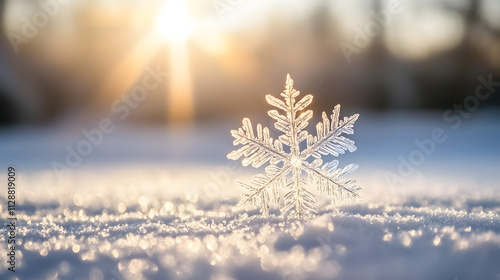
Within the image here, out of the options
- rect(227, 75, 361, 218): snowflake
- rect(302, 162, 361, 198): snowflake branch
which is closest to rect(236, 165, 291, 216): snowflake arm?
rect(227, 75, 361, 218): snowflake

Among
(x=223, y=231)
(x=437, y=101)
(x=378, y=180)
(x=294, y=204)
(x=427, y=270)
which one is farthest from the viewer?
(x=437, y=101)

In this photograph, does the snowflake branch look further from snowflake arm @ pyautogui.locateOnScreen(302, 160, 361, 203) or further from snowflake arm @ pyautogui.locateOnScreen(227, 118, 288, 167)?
snowflake arm @ pyautogui.locateOnScreen(227, 118, 288, 167)

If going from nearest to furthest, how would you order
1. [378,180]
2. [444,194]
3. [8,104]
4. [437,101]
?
[444,194] → [378,180] → [8,104] → [437,101]

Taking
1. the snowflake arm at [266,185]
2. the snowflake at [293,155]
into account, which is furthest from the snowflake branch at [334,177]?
the snowflake arm at [266,185]

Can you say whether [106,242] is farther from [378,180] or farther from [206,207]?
[378,180]

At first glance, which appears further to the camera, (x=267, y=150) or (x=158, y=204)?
(x=158, y=204)

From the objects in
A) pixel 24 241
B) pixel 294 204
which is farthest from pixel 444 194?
pixel 24 241

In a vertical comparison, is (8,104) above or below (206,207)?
above
